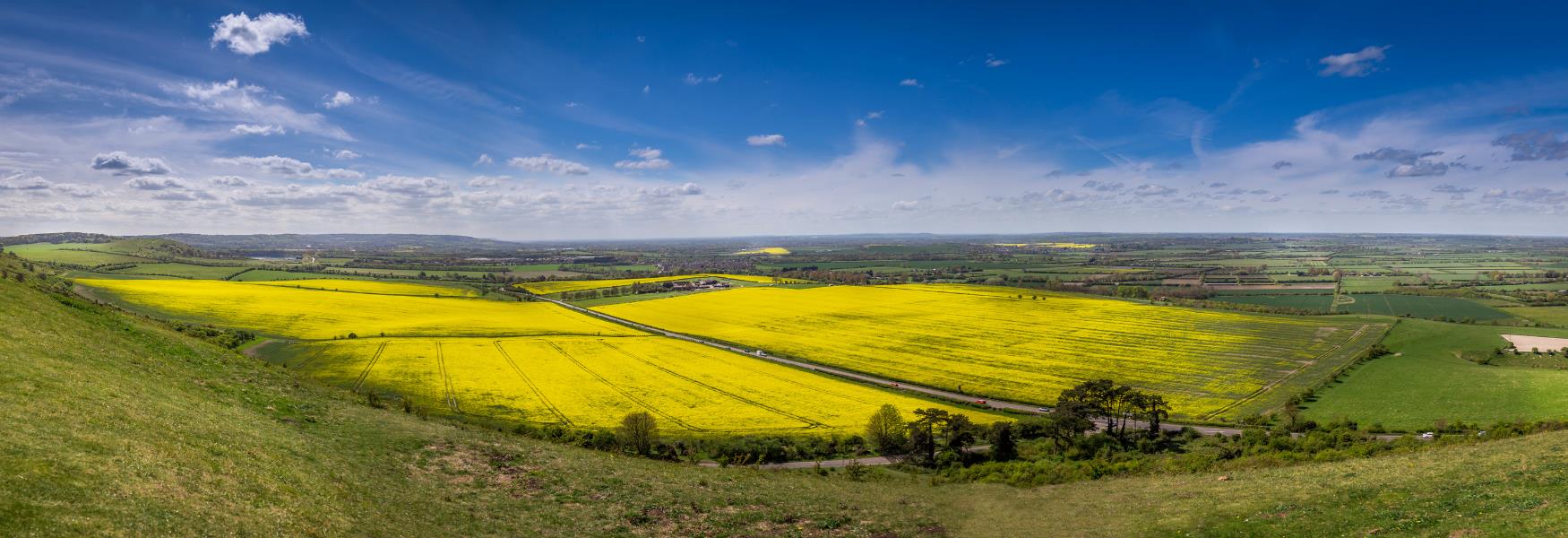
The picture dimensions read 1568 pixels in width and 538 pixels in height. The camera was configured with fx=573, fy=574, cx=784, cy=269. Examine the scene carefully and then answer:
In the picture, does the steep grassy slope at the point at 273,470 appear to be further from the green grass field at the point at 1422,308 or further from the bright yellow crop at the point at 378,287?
the green grass field at the point at 1422,308

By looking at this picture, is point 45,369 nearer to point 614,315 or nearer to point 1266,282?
point 614,315

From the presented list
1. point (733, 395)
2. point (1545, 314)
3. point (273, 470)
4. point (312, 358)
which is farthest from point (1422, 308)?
point (312, 358)

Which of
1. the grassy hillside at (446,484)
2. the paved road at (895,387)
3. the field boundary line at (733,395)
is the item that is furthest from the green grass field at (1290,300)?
the field boundary line at (733,395)

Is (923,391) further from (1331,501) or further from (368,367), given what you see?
(368,367)

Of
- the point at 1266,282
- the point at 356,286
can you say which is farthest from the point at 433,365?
the point at 1266,282

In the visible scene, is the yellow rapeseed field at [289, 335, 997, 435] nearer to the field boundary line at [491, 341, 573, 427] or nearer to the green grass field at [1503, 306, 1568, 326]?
the field boundary line at [491, 341, 573, 427]

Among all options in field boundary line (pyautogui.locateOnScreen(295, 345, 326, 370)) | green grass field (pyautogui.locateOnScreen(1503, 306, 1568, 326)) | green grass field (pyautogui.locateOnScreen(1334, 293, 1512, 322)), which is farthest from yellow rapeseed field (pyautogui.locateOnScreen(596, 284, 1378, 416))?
field boundary line (pyautogui.locateOnScreen(295, 345, 326, 370))
